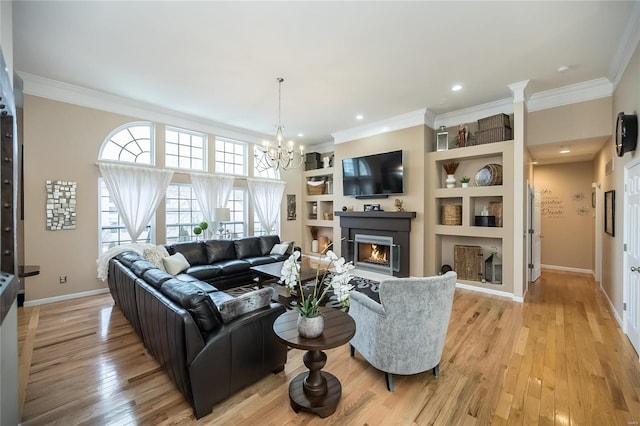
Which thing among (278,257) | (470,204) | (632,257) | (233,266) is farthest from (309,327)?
(470,204)

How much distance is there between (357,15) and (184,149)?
15.0 feet

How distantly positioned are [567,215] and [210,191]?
26.8 ft

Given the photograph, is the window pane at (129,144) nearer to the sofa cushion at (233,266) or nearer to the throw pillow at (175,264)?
the throw pillow at (175,264)

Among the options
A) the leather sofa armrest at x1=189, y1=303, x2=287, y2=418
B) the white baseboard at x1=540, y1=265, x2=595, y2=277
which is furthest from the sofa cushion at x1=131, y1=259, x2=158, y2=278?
the white baseboard at x1=540, y1=265, x2=595, y2=277

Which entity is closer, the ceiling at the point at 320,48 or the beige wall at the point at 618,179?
the ceiling at the point at 320,48

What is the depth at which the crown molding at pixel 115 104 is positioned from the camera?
4027 mm

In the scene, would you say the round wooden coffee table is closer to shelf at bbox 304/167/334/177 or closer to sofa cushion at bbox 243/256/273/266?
sofa cushion at bbox 243/256/273/266

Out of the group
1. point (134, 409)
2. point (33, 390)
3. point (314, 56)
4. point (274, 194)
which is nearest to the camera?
point (134, 409)

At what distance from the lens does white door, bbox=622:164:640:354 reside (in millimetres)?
2811

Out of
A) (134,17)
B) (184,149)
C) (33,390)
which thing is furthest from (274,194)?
(33,390)

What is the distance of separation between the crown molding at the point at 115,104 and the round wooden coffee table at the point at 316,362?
16.1ft

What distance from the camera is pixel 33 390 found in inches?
86.9

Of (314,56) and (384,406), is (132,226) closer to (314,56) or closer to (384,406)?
(314,56)

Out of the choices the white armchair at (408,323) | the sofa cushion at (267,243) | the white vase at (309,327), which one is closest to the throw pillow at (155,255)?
the sofa cushion at (267,243)
